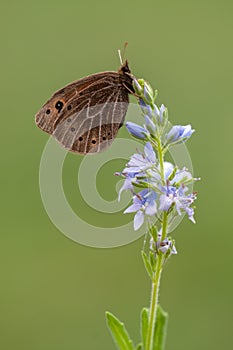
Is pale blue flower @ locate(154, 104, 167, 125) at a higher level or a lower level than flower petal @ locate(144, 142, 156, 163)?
higher

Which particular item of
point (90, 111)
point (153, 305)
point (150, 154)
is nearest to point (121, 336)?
point (153, 305)

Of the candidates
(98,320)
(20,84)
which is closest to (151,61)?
(20,84)

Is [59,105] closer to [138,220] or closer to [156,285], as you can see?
[138,220]

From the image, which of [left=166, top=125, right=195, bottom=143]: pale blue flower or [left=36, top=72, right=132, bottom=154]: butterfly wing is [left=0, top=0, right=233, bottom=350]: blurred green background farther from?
[left=166, top=125, right=195, bottom=143]: pale blue flower

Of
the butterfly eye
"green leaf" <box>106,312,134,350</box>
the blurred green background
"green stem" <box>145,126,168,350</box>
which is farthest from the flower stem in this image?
the blurred green background

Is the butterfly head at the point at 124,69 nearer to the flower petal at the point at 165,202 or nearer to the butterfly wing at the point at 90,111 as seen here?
the butterfly wing at the point at 90,111

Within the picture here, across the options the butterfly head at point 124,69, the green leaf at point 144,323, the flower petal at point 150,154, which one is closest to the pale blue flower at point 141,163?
the flower petal at point 150,154
